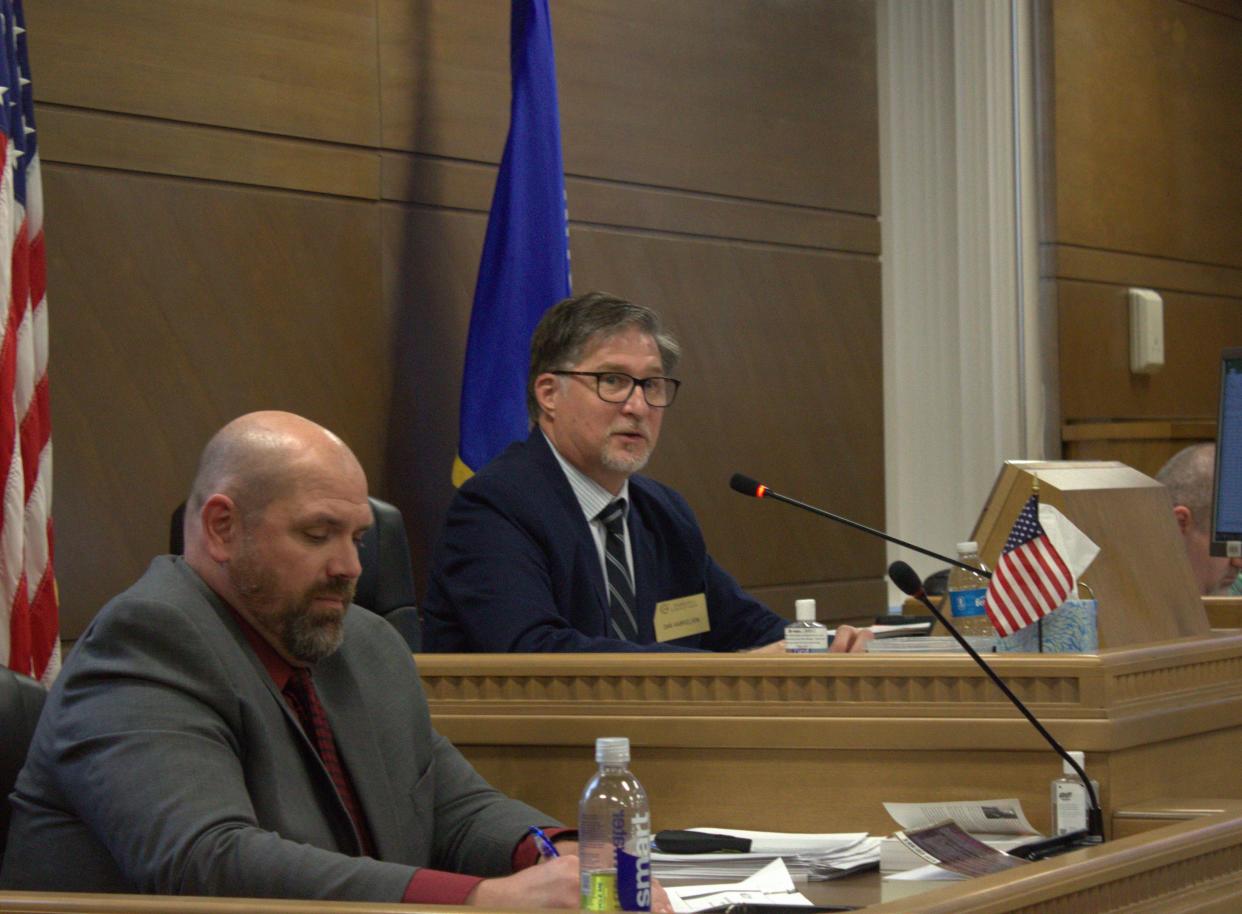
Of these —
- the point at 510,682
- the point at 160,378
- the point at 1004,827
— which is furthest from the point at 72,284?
the point at 1004,827

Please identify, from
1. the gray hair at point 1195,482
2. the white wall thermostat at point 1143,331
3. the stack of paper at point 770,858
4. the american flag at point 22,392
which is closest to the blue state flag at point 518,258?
the american flag at point 22,392

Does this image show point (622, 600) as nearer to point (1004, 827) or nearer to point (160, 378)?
point (1004, 827)

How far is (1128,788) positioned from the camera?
7.38ft

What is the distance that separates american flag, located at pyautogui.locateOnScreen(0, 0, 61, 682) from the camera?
9.73 feet

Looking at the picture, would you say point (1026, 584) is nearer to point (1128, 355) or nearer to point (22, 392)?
point (22, 392)

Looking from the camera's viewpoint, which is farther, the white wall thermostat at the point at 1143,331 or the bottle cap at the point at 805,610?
the white wall thermostat at the point at 1143,331

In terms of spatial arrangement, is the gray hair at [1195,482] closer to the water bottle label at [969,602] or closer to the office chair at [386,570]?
the water bottle label at [969,602]

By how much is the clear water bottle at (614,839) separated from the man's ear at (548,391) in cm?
151

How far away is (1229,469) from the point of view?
3.71 metres

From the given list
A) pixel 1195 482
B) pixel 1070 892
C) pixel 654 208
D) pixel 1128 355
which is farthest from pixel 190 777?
pixel 1128 355

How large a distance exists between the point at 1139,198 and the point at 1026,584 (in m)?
4.90

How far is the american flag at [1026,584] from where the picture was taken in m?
2.37

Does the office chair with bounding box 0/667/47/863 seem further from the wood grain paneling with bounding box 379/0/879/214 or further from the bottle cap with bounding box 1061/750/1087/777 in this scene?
the wood grain paneling with bounding box 379/0/879/214

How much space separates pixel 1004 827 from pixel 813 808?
264mm
